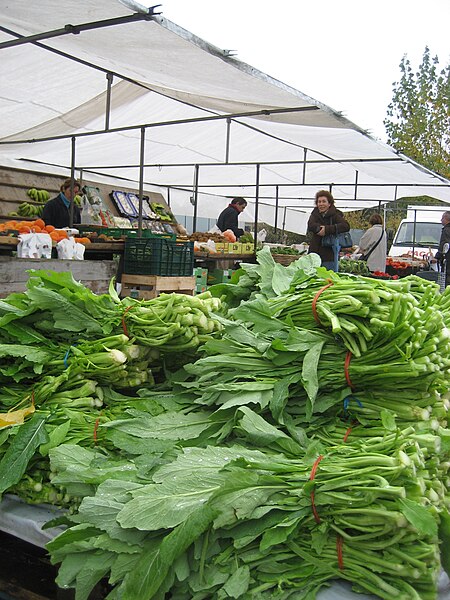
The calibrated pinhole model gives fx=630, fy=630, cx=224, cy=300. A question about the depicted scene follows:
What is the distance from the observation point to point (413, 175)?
11.3 meters

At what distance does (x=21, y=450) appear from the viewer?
207 centimetres

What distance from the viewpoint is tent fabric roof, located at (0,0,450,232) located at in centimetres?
490

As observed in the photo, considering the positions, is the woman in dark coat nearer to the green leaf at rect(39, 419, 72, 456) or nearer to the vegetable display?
the vegetable display

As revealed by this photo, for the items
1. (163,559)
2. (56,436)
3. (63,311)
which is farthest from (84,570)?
(63,311)

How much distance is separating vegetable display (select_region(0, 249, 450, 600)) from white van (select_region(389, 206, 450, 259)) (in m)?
14.8

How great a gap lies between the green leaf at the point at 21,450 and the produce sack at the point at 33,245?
3.96 metres

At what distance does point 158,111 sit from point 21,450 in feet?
22.0

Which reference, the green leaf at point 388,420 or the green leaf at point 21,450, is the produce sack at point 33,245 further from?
the green leaf at point 388,420

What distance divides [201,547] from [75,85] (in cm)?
681

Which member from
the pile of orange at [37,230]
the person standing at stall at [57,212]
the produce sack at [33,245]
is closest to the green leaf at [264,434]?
the produce sack at [33,245]

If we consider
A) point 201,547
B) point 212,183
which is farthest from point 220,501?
point 212,183

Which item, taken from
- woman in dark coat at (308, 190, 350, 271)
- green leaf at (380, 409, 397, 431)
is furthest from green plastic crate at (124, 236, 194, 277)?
green leaf at (380, 409, 397, 431)

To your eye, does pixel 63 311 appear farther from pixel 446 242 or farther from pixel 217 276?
pixel 446 242

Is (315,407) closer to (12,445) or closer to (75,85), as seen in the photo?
(12,445)
